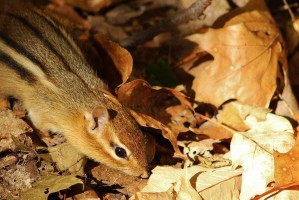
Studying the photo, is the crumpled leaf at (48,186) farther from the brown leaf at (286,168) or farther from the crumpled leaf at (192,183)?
the brown leaf at (286,168)

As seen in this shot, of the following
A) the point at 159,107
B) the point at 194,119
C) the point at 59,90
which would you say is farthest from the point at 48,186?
the point at 194,119

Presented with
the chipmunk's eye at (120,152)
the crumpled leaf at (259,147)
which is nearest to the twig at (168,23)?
the crumpled leaf at (259,147)

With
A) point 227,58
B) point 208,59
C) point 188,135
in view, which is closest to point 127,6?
point 208,59

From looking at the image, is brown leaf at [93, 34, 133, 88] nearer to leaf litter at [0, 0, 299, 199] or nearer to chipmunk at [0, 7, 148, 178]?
leaf litter at [0, 0, 299, 199]

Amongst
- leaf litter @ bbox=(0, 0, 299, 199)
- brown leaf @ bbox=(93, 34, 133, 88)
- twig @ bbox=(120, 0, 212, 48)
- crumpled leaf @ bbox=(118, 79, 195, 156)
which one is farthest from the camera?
twig @ bbox=(120, 0, 212, 48)

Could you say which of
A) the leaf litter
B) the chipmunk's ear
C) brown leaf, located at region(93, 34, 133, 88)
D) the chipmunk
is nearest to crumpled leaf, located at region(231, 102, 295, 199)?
the leaf litter

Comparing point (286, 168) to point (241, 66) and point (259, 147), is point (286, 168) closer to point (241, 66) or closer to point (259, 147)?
point (259, 147)

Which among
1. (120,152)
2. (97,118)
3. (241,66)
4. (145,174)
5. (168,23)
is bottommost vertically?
(145,174)

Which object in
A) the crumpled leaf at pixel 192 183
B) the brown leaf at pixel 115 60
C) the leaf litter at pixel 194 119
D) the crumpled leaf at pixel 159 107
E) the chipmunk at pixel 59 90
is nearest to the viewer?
the crumpled leaf at pixel 192 183

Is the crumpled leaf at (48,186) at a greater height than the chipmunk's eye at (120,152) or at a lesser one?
lesser
